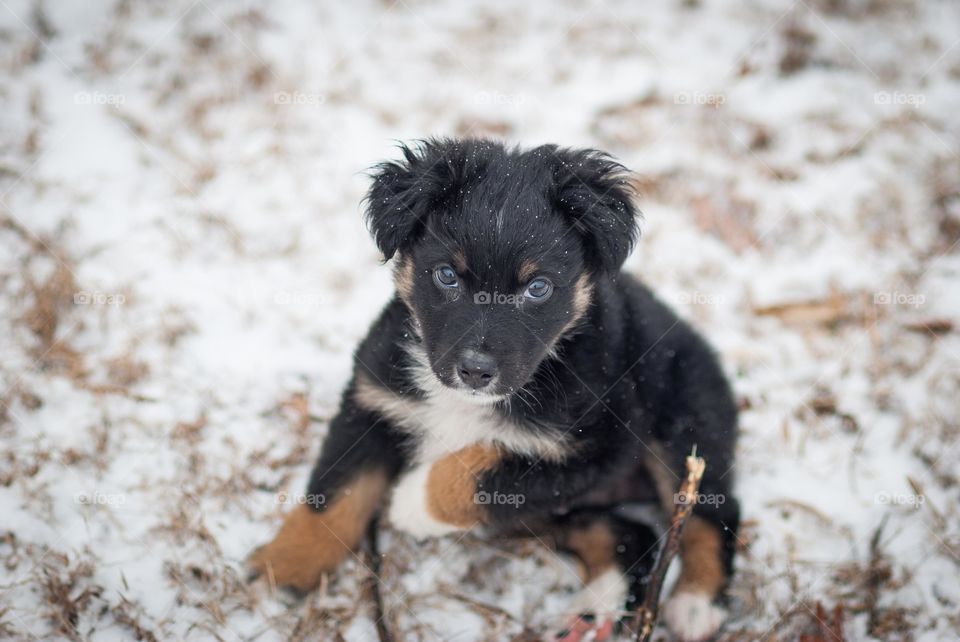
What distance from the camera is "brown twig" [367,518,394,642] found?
311 cm

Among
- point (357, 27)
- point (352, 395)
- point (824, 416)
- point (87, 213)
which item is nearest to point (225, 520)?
point (352, 395)

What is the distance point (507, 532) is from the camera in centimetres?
351

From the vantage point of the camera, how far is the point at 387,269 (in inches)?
176

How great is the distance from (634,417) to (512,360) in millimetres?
827

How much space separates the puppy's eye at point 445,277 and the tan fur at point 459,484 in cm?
76

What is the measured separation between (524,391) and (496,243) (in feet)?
2.37
